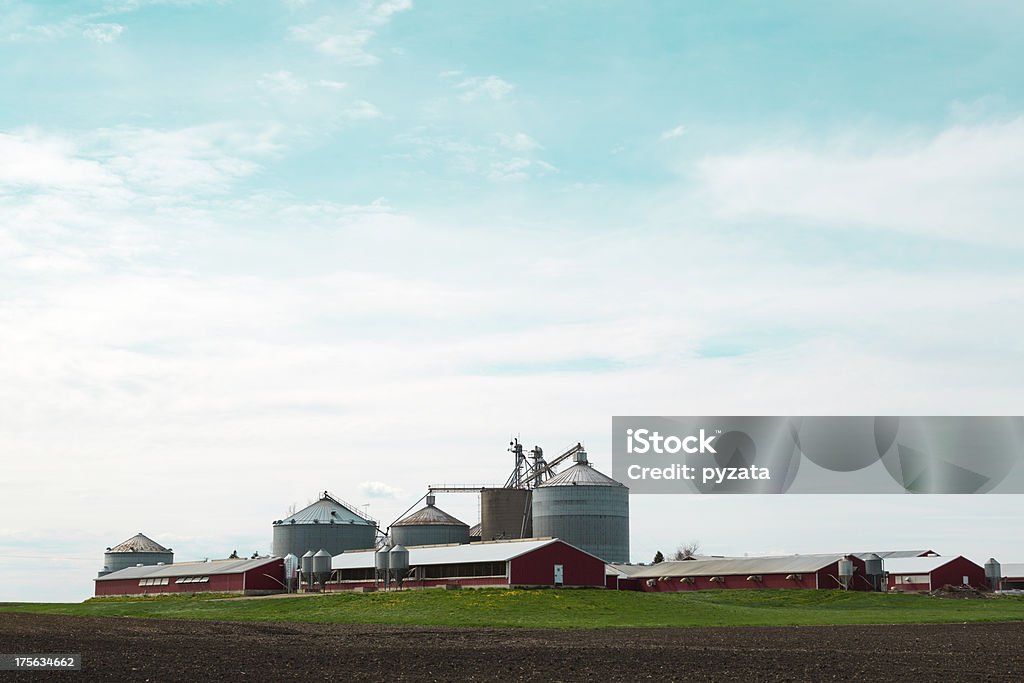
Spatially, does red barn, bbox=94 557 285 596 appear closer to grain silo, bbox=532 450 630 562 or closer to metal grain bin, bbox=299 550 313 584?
metal grain bin, bbox=299 550 313 584

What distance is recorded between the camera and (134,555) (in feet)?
415

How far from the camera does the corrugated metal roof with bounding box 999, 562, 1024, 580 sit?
11825cm

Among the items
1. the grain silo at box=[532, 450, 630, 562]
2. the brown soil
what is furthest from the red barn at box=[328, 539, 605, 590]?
the brown soil

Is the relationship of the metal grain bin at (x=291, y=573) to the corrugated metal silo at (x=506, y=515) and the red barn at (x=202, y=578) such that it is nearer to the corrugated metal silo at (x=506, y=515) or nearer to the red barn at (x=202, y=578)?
the red barn at (x=202, y=578)

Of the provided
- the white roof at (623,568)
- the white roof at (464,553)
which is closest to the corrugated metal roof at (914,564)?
the white roof at (623,568)

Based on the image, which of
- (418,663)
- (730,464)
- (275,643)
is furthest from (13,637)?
(730,464)

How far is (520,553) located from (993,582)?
161 feet

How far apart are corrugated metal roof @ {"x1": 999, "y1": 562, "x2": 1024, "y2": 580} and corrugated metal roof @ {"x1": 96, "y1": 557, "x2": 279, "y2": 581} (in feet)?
243

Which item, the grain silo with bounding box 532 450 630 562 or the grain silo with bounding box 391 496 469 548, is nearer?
the grain silo with bounding box 532 450 630 562

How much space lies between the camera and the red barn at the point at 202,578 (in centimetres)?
9488

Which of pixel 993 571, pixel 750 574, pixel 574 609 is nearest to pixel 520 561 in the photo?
pixel 574 609

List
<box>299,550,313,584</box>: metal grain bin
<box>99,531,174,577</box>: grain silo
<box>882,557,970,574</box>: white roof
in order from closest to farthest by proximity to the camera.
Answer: <box>299,550,313,584</box>: metal grain bin < <box>882,557,970,574</box>: white roof < <box>99,531,174,577</box>: grain silo

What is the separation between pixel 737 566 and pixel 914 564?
17.2m

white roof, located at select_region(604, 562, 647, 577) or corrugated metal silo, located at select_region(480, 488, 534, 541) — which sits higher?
corrugated metal silo, located at select_region(480, 488, 534, 541)
